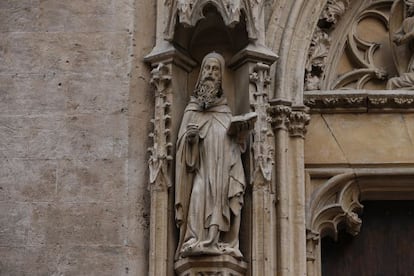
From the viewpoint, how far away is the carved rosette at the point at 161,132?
10.0 metres

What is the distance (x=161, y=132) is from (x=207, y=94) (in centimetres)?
47

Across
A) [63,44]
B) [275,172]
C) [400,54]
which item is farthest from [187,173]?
[400,54]

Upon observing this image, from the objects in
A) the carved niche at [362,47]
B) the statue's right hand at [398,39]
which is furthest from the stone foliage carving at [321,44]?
the statue's right hand at [398,39]

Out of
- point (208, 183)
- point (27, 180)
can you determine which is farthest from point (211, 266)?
point (27, 180)

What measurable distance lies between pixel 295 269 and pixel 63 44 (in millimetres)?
2603

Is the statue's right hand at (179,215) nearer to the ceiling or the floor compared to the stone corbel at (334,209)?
nearer to the floor

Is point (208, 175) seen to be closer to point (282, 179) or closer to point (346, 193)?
point (282, 179)

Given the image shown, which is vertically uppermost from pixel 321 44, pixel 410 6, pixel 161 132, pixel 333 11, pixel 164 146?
pixel 410 6

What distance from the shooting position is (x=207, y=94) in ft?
33.6

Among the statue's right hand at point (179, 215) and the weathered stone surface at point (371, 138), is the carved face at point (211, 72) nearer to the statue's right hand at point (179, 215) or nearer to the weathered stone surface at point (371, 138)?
the statue's right hand at point (179, 215)

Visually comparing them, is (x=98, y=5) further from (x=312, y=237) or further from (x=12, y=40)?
(x=312, y=237)

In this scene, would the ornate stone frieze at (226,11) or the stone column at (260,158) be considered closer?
the stone column at (260,158)

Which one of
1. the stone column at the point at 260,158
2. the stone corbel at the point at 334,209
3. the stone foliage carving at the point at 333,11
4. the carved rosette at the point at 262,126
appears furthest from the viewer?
the stone foliage carving at the point at 333,11

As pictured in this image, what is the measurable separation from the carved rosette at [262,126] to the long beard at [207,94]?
284 mm
